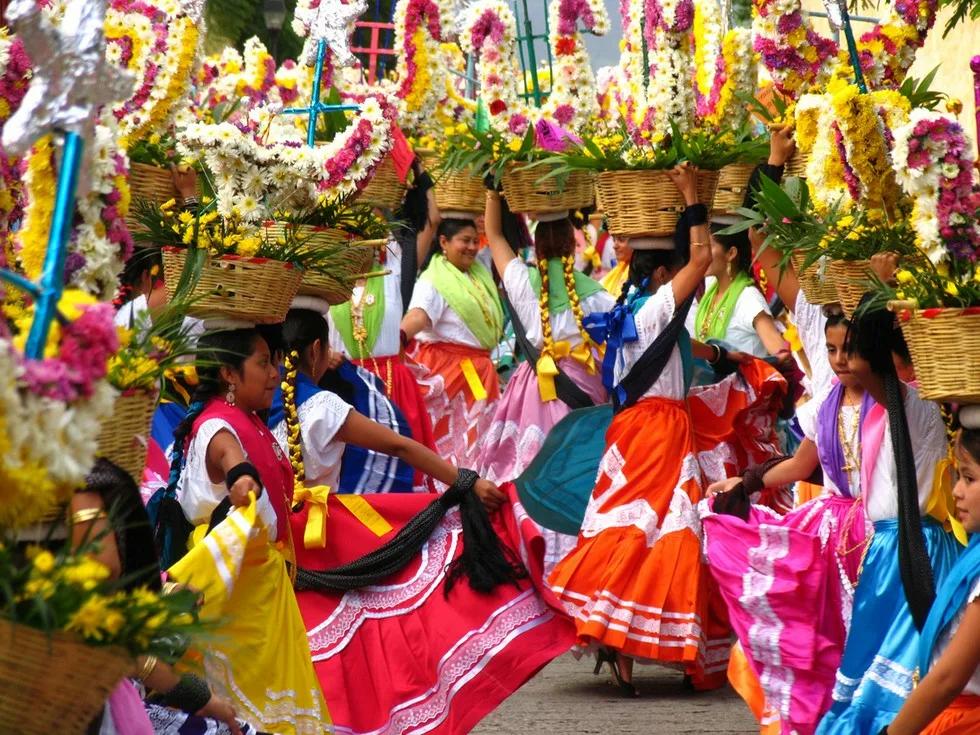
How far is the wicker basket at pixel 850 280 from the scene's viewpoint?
4797 mm

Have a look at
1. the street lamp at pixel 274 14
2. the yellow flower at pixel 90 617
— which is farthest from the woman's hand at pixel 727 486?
the street lamp at pixel 274 14

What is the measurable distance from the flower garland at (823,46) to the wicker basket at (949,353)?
165cm

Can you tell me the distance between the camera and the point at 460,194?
9.49 m

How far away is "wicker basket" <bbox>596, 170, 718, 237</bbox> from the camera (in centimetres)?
682

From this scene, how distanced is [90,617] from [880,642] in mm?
3031

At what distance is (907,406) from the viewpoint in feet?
16.9

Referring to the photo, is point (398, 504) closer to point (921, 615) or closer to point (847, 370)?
point (847, 370)

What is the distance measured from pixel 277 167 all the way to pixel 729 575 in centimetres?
214

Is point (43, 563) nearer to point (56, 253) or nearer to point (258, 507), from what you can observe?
point (56, 253)

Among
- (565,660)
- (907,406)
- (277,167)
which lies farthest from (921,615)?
(565,660)

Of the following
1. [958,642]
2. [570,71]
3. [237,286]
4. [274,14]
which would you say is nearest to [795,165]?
[237,286]

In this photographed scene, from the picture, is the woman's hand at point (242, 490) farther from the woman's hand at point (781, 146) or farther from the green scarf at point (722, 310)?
the green scarf at point (722, 310)

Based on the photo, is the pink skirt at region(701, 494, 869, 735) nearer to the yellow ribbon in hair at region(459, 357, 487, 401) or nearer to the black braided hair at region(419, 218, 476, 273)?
the yellow ribbon in hair at region(459, 357, 487, 401)

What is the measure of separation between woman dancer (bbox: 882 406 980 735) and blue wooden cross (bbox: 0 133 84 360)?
87.7 inches
